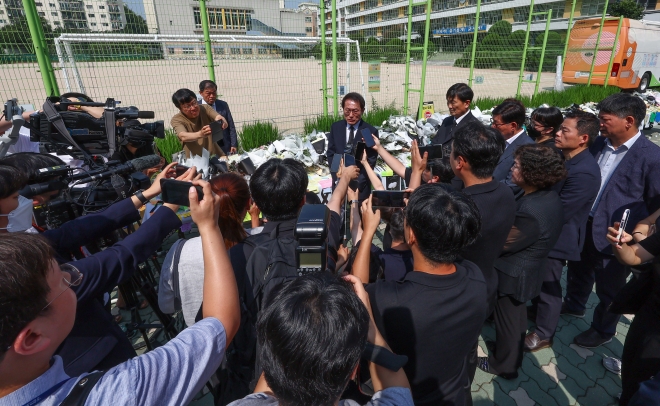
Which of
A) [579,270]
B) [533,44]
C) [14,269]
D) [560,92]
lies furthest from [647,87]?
[14,269]

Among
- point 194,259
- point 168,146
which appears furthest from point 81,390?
point 168,146

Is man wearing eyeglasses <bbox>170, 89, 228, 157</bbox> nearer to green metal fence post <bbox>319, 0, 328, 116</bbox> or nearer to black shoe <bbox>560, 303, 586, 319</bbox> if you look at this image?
green metal fence post <bbox>319, 0, 328, 116</bbox>

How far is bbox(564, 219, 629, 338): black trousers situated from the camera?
8.60ft

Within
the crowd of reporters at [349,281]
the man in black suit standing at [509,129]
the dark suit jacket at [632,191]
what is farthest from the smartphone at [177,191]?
the dark suit jacket at [632,191]

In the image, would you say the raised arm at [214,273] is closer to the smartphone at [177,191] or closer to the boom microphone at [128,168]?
the smartphone at [177,191]

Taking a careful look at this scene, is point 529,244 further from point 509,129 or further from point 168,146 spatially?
point 168,146

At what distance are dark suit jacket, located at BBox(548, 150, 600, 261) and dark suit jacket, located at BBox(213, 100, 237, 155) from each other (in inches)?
151

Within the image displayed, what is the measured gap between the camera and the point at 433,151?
2.49 metres

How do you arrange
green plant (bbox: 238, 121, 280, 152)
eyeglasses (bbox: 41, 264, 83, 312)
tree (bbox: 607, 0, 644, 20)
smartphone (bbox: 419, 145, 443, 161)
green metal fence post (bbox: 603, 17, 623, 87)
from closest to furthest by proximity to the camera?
eyeglasses (bbox: 41, 264, 83, 312), smartphone (bbox: 419, 145, 443, 161), green plant (bbox: 238, 121, 280, 152), green metal fence post (bbox: 603, 17, 623, 87), tree (bbox: 607, 0, 644, 20)

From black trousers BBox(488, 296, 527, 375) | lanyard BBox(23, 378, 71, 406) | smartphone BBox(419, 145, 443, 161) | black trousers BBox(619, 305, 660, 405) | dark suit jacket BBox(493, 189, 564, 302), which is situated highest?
smartphone BBox(419, 145, 443, 161)

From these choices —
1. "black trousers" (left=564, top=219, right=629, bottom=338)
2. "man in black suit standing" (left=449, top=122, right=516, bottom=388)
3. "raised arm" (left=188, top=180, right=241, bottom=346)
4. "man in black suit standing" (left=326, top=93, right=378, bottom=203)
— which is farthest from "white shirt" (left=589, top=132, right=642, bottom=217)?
"raised arm" (left=188, top=180, right=241, bottom=346)

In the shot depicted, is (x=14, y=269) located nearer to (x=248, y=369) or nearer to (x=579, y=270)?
(x=248, y=369)

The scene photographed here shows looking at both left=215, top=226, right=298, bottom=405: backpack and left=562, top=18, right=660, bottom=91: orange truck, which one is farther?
left=562, top=18, right=660, bottom=91: orange truck

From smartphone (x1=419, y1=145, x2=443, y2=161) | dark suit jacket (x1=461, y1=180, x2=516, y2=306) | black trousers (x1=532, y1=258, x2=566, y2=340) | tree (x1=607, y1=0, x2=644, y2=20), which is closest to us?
dark suit jacket (x1=461, y1=180, x2=516, y2=306)
